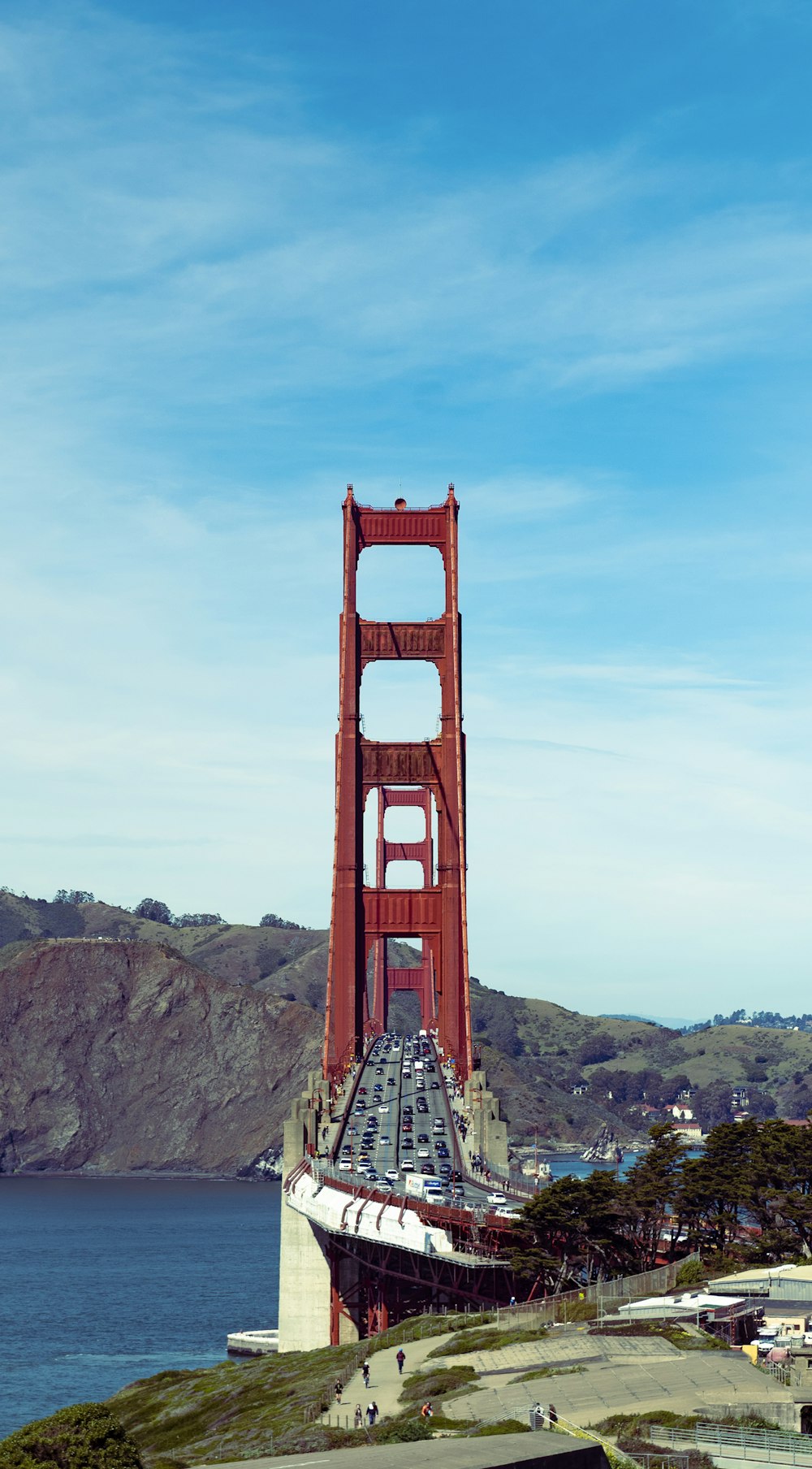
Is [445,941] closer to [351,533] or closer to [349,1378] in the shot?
[351,533]

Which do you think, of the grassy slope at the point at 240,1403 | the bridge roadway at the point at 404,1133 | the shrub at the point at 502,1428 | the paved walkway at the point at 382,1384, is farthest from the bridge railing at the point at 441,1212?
the shrub at the point at 502,1428

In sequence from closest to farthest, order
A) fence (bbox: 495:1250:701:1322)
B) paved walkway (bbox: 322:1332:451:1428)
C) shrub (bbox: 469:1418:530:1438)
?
shrub (bbox: 469:1418:530:1438) → paved walkway (bbox: 322:1332:451:1428) → fence (bbox: 495:1250:701:1322)

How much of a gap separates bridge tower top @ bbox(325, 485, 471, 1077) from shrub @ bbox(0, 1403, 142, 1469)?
66814mm

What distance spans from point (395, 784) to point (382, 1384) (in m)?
69.8

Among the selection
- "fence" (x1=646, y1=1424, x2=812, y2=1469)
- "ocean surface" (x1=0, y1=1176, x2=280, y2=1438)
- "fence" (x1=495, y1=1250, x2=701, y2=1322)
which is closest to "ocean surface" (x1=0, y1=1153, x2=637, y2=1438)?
"ocean surface" (x1=0, y1=1176, x2=280, y2=1438)

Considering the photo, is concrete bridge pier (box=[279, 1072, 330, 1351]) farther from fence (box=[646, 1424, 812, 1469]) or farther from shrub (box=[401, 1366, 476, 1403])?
fence (box=[646, 1424, 812, 1469])

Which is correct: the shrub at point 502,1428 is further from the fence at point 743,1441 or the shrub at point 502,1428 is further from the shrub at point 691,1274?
the shrub at point 691,1274

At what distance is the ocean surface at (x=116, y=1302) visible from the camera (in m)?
96.9

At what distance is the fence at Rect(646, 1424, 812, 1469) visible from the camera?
31.6 metres

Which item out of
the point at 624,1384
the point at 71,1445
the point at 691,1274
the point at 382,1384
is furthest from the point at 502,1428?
the point at 691,1274

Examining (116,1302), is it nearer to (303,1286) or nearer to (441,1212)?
(303,1286)

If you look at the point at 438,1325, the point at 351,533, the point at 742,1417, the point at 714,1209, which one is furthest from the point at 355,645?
the point at 742,1417

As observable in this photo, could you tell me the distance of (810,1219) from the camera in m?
62.9

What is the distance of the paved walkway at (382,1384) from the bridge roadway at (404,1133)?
1194 centimetres
